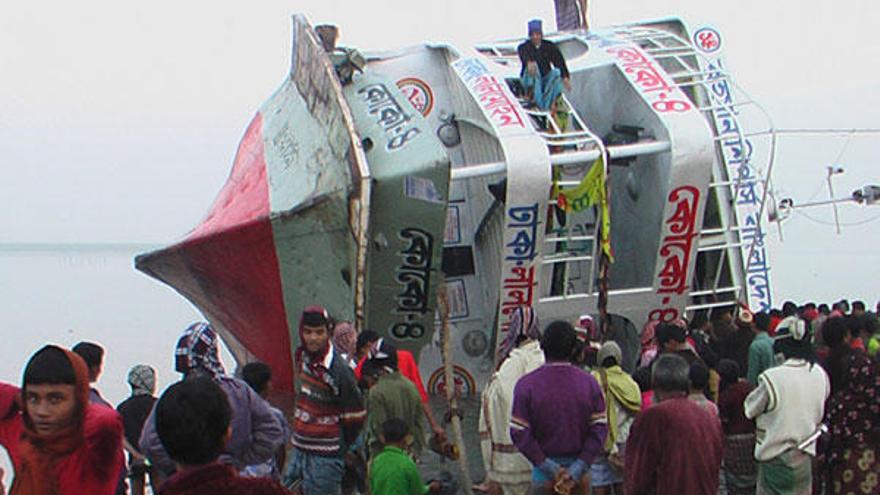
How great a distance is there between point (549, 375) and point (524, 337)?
1039 millimetres

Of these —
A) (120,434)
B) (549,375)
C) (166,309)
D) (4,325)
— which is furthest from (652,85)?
(166,309)

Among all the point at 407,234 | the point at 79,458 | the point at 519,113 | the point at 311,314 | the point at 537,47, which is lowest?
the point at 79,458

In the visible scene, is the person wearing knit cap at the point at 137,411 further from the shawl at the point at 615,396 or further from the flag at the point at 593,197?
the flag at the point at 593,197

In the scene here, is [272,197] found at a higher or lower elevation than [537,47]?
lower

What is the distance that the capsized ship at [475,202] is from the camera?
35.6ft

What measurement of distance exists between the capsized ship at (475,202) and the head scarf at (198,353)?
397 cm

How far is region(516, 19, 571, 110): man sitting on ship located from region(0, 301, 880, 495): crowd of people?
4.83 meters

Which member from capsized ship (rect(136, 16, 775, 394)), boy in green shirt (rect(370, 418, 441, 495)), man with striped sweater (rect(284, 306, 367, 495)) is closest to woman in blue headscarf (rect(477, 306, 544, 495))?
man with striped sweater (rect(284, 306, 367, 495))

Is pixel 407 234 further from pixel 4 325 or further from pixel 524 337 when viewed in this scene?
pixel 4 325

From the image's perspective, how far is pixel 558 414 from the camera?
5.82 metres

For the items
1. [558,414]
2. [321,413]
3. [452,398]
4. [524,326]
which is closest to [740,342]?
[452,398]

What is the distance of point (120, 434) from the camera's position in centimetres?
419

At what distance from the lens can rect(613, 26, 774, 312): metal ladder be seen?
12727mm

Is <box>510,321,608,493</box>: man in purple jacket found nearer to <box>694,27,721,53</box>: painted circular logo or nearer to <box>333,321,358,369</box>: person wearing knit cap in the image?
<box>333,321,358,369</box>: person wearing knit cap
